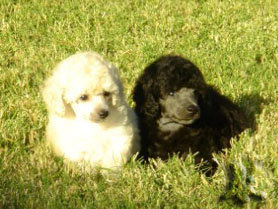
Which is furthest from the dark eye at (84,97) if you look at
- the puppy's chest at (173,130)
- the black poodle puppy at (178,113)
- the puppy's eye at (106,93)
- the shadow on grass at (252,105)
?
the shadow on grass at (252,105)

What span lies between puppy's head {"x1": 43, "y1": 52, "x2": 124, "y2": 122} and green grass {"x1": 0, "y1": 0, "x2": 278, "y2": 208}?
0.55m

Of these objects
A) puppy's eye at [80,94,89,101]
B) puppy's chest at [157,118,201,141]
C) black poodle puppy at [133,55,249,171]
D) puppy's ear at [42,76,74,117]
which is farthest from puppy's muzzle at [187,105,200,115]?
puppy's ear at [42,76,74,117]

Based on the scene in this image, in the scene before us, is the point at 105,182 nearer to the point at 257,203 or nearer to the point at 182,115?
the point at 182,115

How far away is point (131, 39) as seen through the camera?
809 centimetres

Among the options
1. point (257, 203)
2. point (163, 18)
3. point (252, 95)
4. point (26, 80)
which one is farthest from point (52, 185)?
point (163, 18)

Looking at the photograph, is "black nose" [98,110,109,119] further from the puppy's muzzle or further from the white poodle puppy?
the puppy's muzzle

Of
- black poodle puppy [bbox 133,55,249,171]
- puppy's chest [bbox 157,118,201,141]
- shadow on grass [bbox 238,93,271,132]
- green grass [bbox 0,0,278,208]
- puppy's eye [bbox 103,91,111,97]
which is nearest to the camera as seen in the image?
green grass [bbox 0,0,278,208]

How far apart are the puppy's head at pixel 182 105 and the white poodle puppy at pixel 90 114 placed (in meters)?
0.39

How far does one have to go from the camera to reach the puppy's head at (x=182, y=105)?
474 centimetres

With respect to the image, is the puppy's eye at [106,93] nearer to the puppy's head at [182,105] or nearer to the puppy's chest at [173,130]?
the puppy's head at [182,105]

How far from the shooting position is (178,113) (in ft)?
15.7

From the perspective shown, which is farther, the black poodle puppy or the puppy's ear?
the black poodle puppy

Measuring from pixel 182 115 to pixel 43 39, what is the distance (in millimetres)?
3971

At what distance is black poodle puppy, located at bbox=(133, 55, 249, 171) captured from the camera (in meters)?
4.81
